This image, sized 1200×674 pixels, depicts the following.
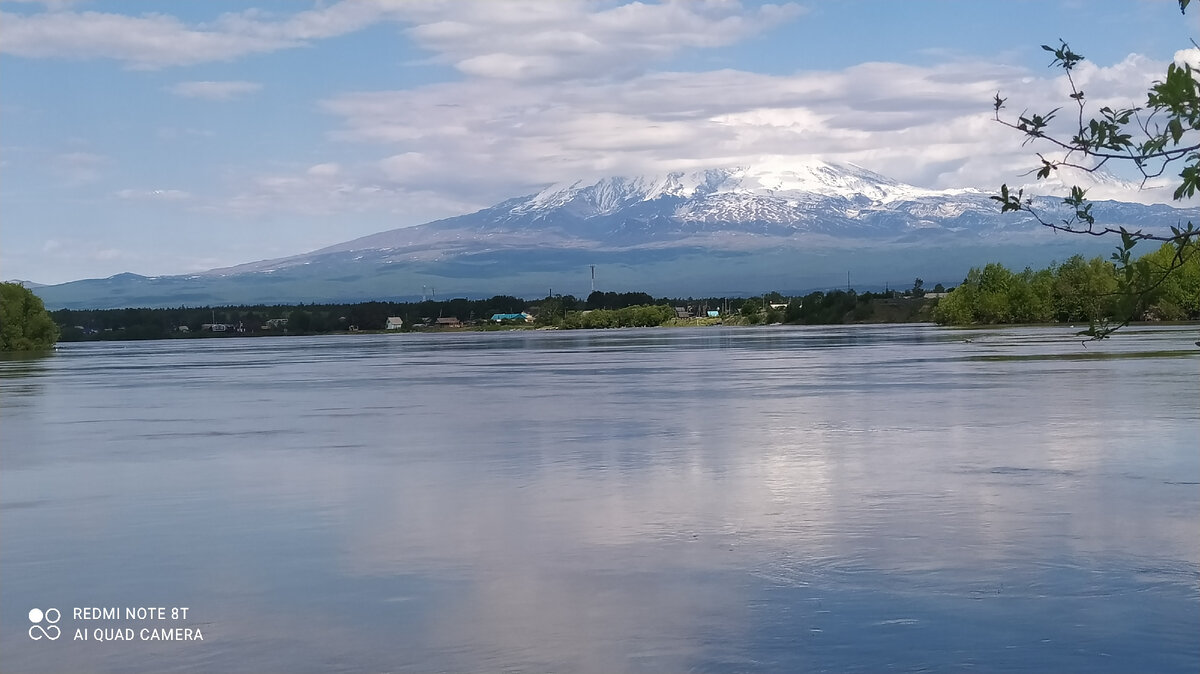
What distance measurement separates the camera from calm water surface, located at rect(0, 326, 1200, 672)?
11156 millimetres

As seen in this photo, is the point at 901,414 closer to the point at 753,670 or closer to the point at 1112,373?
the point at 1112,373

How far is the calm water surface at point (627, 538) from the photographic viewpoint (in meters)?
11.2

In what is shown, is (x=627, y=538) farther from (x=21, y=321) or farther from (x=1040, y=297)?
(x=1040, y=297)

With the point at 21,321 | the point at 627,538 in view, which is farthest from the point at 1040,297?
the point at 627,538

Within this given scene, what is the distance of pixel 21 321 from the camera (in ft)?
381

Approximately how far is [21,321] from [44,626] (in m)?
113

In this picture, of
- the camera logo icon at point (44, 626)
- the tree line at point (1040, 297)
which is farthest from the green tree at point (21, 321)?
the camera logo icon at point (44, 626)

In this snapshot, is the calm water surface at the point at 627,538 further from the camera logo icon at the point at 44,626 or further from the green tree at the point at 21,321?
the green tree at the point at 21,321

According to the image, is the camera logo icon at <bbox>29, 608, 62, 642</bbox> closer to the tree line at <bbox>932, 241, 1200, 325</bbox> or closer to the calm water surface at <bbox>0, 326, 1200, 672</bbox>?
the calm water surface at <bbox>0, 326, 1200, 672</bbox>

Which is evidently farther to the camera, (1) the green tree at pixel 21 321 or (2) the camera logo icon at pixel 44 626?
(1) the green tree at pixel 21 321

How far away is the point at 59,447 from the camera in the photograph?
28.0 m

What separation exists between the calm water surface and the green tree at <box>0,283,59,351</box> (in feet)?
287

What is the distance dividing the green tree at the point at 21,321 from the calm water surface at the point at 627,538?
8736 cm

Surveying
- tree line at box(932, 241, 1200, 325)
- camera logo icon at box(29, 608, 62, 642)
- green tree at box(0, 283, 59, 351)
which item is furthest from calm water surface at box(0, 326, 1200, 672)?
tree line at box(932, 241, 1200, 325)
